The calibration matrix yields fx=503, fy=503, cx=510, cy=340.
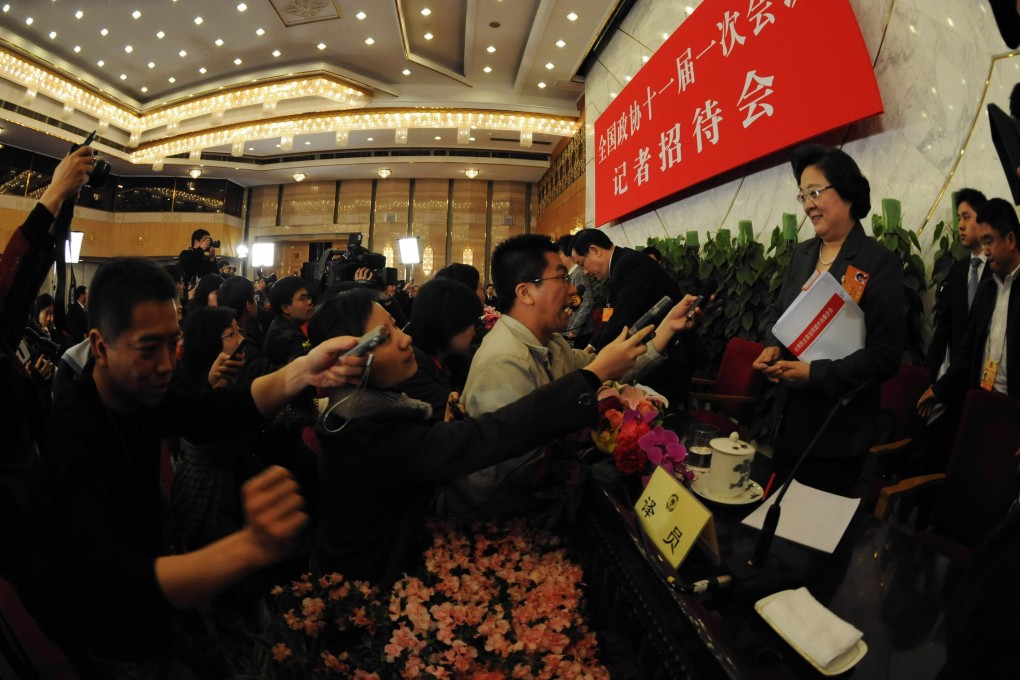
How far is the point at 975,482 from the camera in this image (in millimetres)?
1378

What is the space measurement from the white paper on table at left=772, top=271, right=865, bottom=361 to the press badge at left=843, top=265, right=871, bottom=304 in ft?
0.14

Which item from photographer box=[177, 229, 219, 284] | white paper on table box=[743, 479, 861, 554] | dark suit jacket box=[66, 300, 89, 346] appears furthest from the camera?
photographer box=[177, 229, 219, 284]

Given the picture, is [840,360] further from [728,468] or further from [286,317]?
[286,317]

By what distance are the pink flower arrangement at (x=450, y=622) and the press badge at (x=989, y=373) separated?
192cm

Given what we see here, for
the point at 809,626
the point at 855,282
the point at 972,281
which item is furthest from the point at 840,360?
the point at 972,281

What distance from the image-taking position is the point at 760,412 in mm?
2906

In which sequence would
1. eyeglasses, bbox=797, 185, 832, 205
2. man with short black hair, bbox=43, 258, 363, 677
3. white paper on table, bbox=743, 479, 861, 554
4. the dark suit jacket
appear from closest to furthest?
man with short black hair, bbox=43, 258, 363, 677
white paper on table, bbox=743, 479, 861, 554
eyeglasses, bbox=797, 185, 832, 205
the dark suit jacket

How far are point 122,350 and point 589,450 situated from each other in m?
0.97

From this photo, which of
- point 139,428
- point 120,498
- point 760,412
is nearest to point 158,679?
point 120,498

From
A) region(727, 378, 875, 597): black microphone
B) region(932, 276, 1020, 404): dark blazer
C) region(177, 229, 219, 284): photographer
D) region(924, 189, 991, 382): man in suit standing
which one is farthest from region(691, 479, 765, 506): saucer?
region(177, 229, 219, 284): photographer

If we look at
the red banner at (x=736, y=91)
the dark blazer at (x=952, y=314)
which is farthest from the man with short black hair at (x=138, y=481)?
the red banner at (x=736, y=91)

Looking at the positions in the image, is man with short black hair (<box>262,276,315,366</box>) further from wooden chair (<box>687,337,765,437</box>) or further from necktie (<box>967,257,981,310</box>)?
necktie (<box>967,257,981,310</box>)

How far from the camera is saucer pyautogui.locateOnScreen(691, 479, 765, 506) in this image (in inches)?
39.7

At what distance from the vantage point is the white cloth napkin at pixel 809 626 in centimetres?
58
